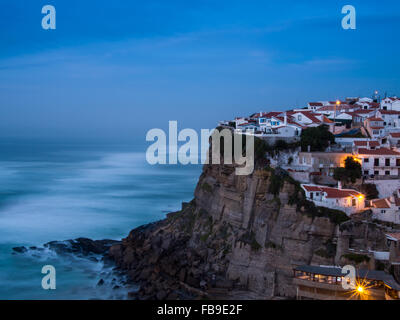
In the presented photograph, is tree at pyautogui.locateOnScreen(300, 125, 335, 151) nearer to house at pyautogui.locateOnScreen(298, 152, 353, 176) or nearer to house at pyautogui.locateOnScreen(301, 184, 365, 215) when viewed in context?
house at pyautogui.locateOnScreen(298, 152, 353, 176)

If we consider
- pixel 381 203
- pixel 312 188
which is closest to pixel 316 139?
pixel 312 188

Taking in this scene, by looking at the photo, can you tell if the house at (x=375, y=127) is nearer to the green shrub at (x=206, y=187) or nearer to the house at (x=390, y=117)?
the house at (x=390, y=117)

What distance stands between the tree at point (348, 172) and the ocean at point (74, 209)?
971 centimetres

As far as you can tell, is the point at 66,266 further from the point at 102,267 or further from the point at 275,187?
the point at 275,187

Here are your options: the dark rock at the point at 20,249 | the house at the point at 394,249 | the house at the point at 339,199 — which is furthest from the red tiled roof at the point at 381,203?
the dark rock at the point at 20,249

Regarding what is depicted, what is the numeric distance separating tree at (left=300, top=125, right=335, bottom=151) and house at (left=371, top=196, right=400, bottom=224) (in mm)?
5221

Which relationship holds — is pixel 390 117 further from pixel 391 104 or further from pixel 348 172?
pixel 348 172

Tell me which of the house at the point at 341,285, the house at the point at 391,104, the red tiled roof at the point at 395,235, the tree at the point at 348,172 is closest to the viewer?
the house at the point at 341,285

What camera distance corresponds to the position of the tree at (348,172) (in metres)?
20.2

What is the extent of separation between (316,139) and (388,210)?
5927 millimetres

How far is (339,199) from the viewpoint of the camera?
18.0 metres

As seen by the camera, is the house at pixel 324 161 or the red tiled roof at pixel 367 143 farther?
the red tiled roof at pixel 367 143

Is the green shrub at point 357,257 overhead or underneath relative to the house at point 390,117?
underneath
